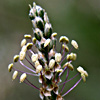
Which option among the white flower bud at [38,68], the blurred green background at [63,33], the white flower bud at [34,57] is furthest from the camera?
the blurred green background at [63,33]

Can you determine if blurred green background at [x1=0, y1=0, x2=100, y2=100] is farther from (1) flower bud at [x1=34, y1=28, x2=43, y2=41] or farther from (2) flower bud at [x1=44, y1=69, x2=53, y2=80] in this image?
(1) flower bud at [x1=34, y1=28, x2=43, y2=41]

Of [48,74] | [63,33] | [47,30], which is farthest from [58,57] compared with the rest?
[63,33]

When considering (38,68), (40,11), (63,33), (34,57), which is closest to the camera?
(38,68)

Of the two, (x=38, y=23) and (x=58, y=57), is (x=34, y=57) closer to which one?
(x=58, y=57)

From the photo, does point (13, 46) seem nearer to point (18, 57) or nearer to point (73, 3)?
point (73, 3)

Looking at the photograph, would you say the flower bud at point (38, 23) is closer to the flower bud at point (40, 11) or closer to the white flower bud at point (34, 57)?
the flower bud at point (40, 11)

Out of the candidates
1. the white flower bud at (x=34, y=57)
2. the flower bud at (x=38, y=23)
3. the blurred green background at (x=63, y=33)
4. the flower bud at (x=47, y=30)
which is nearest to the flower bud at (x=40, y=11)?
the flower bud at (x=38, y=23)

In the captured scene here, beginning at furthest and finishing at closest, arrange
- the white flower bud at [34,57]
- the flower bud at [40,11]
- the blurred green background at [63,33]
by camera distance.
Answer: the blurred green background at [63,33] < the flower bud at [40,11] < the white flower bud at [34,57]
